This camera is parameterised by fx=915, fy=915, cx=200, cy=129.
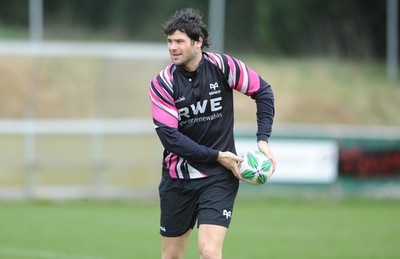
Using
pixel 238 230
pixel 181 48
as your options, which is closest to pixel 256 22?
pixel 238 230

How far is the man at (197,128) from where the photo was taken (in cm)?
740

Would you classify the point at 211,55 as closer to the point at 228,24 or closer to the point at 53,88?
the point at 53,88

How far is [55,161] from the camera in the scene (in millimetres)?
18953

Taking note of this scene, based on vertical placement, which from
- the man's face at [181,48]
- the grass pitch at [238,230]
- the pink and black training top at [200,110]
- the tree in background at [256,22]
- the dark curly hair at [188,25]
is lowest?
the grass pitch at [238,230]

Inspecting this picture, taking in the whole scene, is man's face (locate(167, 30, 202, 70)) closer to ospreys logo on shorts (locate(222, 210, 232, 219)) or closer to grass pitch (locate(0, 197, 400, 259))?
ospreys logo on shorts (locate(222, 210, 232, 219))

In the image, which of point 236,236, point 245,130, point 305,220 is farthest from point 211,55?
point 245,130

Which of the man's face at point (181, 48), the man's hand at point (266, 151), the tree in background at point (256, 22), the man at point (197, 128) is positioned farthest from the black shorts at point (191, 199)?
the tree in background at point (256, 22)

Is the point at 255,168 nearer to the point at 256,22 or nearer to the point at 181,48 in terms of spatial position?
the point at 181,48

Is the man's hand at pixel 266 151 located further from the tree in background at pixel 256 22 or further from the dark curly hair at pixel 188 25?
the tree in background at pixel 256 22

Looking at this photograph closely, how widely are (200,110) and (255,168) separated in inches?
25.9

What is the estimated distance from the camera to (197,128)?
7586mm

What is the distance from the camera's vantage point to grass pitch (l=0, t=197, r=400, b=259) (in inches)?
447

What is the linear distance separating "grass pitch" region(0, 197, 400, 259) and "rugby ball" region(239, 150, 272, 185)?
3578mm

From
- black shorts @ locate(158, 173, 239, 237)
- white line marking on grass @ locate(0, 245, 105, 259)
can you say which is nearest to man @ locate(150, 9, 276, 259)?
black shorts @ locate(158, 173, 239, 237)
